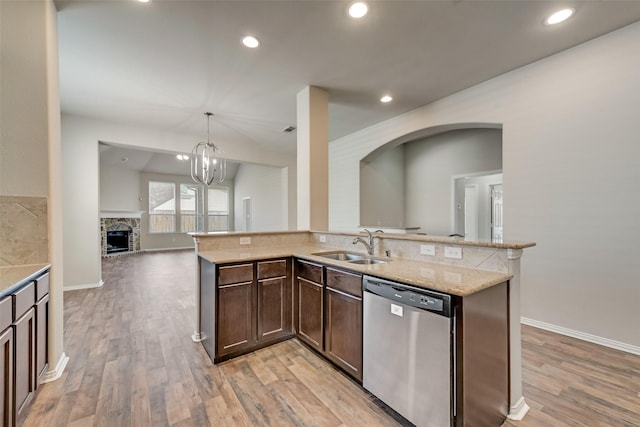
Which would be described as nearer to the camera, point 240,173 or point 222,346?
point 222,346

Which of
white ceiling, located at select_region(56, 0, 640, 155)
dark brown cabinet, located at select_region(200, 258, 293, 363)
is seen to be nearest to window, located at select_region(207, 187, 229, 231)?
white ceiling, located at select_region(56, 0, 640, 155)

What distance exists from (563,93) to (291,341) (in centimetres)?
394

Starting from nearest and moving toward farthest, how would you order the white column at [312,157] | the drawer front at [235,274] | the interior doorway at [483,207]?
the drawer front at [235,274], the white column at [312,157], the interior doorway at [483,207]

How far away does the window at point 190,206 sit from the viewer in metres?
10.5

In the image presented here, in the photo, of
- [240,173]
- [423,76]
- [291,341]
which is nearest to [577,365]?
[291,341]

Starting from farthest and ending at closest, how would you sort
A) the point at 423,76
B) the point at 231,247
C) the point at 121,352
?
the point at 423,76
the point at 231,247
the point at 121,352

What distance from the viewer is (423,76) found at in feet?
11.0

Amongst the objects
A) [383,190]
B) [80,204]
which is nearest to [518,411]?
[383,190]

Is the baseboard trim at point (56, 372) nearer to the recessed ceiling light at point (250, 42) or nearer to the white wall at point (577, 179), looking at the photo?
the recessed ceiling light at point (250, 42)

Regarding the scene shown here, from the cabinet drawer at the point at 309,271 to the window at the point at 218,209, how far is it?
374 inches

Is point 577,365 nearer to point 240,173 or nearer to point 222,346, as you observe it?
point 222,346

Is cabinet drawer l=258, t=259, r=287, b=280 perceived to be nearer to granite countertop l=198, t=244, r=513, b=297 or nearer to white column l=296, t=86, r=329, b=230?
granite countertop l=198, t=244, r=513, b=297

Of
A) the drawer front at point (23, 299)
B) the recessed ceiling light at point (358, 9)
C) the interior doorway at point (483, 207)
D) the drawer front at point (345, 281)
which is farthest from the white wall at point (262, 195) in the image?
the drawer front at point (23, 299)

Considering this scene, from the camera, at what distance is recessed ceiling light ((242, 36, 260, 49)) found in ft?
8.56
